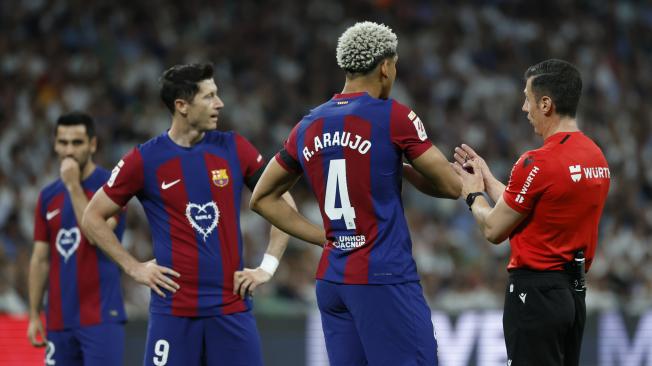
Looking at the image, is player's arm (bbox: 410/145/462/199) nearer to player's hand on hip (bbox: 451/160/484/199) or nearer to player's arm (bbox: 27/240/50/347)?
player's hand on hip (bbox: 451/160/484/199)

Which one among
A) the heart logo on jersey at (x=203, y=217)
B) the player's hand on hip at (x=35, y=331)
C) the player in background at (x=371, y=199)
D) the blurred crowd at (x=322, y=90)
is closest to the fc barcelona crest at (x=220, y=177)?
the heart logo on jersey at (x=203, y=217)

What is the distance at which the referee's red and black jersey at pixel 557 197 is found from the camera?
593 centimetres

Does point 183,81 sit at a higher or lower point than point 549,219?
higher

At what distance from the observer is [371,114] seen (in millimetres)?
5734

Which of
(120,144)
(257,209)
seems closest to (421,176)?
(257,209)

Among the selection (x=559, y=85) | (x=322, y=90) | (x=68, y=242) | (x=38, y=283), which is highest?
(x=322, y=90)

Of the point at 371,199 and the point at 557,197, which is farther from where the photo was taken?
the point at 557,197

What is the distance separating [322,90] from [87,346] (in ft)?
32.4

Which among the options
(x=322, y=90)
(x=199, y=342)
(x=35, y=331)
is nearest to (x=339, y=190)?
(x=199, y=342)

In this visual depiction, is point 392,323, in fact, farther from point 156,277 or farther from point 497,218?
point 156,277

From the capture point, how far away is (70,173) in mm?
7742

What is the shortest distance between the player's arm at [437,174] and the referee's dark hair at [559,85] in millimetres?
693

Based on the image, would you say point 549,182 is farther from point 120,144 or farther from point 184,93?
point 120,144

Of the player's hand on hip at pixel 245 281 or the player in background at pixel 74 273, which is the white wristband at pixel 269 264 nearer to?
Answer: the player's hand on hip at pixel 245 281
